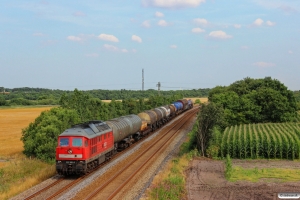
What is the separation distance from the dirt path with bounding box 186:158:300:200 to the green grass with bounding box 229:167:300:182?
1.12 meters

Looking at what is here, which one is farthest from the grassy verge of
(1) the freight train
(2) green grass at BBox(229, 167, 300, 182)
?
(2) green grass at BBox(229, 167, 300, 182)

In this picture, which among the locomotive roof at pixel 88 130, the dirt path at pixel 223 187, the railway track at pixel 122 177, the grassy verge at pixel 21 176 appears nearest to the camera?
the dirt path at pixel 223 187

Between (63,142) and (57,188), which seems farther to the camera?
(63,142)

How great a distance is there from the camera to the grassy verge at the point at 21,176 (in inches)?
953

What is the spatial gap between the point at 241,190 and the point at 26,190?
47.3 ft

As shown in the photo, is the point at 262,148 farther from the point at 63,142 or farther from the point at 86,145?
the point at 63,142

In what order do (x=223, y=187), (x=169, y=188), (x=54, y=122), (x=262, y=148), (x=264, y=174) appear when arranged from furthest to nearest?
(x=54, y=122) → (x=262, y=148) → (x=264, y=174) → (x=223, y=187) → (x=169, y=188)

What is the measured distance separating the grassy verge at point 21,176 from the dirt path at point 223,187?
1158 centimetres

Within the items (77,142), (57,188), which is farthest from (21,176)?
(57,188)

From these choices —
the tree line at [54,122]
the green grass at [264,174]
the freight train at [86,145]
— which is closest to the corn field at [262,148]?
the green grass at [264,174]

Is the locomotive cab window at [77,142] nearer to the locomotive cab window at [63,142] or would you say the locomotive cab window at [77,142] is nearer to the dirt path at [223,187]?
the locomotive cab window at [63,142]

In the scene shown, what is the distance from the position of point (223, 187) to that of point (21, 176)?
17053 millimetres

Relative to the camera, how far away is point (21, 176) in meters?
30.6

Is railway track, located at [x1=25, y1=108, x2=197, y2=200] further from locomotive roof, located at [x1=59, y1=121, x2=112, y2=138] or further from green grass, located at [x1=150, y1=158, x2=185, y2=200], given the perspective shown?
green grass, located at [x1=150, y1=158, x2=185, y2=200]
